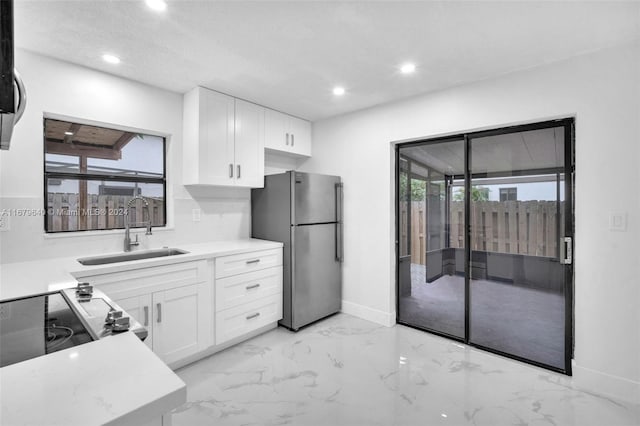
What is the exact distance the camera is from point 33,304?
122cm

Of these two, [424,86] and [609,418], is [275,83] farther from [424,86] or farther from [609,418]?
[609,418]

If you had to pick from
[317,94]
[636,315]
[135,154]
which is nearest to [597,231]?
[636,315]

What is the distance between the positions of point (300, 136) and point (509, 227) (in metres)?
2.46

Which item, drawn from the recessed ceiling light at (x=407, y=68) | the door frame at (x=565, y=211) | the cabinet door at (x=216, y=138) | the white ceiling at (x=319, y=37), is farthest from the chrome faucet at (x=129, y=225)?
the door frame at (x=565, y=211)

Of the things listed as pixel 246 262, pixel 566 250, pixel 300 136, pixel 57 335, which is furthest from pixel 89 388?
pixel 300 136

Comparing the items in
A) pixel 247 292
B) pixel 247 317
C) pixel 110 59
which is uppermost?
pixel 110 59

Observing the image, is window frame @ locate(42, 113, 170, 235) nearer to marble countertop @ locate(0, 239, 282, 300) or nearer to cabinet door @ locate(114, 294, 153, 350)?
marble countertop @ locate(0, 239, 282, 300)

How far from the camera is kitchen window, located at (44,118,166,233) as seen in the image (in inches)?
97.2

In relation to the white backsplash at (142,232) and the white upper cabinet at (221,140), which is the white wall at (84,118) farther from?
the white upper cabinet at (221,140)

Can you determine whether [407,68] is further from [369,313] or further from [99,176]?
[99,176]

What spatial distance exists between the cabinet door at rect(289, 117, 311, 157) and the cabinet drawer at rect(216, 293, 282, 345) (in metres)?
1.75

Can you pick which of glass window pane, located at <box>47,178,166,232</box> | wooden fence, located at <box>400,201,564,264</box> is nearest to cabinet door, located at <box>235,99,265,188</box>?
glass window pane, located at <box>47,178,166,232</box>

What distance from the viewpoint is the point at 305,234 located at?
3.30 metres

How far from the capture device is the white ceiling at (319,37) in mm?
1771
